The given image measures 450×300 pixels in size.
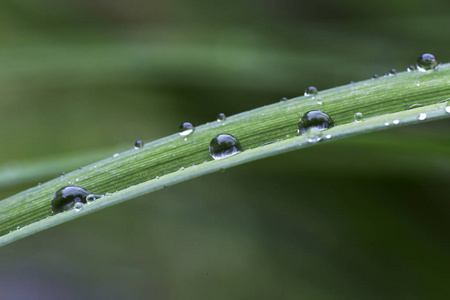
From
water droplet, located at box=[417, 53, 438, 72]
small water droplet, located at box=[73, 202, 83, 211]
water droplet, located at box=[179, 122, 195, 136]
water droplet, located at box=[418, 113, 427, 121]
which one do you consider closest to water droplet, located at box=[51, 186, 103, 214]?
small water droplet, located at box=[73, 202, 83, 211]

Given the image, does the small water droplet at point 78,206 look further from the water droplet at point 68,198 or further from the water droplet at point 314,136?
the water droplet at point 314,136

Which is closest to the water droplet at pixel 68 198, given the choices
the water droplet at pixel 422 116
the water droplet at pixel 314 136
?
the water droplet at pixel 314 136

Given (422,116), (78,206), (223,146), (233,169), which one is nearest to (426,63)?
(422,116)

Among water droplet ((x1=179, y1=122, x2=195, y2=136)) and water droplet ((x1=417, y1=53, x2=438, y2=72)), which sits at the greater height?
water droplet ((x1=417, y1=53, x2=438, y2=72))

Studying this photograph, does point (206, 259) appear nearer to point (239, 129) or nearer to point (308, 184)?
point (308, 184)

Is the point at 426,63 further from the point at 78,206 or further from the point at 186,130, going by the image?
the point at 78,206

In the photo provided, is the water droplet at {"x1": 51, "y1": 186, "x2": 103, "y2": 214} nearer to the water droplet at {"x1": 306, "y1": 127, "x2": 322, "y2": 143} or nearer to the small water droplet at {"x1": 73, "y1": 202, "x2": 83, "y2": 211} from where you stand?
the small water droplet at {"x1": 73, "y1": 202, "x2": 83, "y2": 211}
